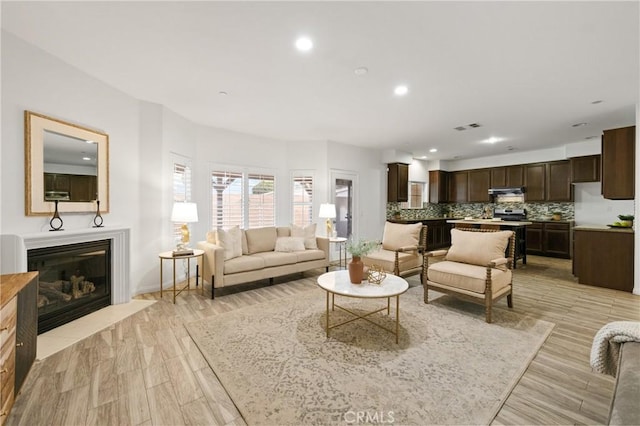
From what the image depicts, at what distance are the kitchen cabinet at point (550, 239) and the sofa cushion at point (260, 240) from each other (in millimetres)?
6589

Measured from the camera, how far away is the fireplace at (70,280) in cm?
281

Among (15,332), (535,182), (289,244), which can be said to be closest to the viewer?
(15,332)

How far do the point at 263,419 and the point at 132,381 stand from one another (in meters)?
1.09

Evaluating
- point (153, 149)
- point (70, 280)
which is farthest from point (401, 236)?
point (70, 280)

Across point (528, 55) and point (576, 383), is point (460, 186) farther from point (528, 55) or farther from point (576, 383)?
point (576, 383)

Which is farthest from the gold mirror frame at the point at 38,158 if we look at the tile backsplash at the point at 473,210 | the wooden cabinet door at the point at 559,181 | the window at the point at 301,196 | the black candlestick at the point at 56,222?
the wooden cabinet door at the point at 559,181

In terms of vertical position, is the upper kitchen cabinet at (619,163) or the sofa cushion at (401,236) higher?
the upper kitchen cabinet at (619,163)

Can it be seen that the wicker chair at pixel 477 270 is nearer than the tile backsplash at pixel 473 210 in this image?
Yes

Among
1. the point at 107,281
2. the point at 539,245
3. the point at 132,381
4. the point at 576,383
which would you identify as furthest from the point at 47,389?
the point at 539,245

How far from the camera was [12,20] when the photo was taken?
7.52 feet

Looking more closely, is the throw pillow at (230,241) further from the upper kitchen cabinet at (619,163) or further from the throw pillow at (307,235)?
the upper kitchen cabinet at (619,163)

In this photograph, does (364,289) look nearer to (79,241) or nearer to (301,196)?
(79,241)

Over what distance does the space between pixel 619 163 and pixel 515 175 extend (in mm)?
3218

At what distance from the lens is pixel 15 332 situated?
1725mm
